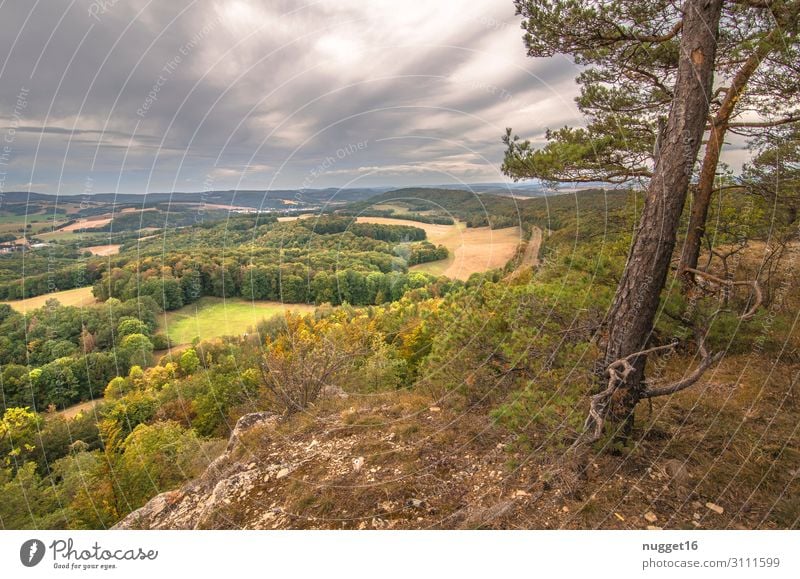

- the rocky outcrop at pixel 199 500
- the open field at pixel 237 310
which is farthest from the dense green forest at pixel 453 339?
the rocky outcrop at pixel 199 500

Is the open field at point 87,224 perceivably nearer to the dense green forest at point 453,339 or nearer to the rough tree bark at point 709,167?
the dense green forest at point 453,339

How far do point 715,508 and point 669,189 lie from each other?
11.3ft

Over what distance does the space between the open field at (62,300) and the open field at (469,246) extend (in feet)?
69.6

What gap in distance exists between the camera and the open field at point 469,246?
8836mm

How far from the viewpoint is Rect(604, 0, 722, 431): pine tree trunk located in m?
3.64

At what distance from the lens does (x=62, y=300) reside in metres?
25.6

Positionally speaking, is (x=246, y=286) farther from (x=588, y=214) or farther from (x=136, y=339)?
(x=136, y=339)

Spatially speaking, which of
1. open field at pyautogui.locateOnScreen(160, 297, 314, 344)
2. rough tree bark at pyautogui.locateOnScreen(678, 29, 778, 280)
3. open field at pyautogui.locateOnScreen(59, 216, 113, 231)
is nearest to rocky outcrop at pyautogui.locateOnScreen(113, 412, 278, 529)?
open field at pyautogui.locateOnScreen(160, 297, 314, 344)

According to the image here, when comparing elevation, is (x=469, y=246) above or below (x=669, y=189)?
below

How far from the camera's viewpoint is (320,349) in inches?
375

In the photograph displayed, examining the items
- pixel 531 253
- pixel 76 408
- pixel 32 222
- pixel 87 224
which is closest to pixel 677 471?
pixel 531 253

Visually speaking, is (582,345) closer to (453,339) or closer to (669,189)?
(669,189)

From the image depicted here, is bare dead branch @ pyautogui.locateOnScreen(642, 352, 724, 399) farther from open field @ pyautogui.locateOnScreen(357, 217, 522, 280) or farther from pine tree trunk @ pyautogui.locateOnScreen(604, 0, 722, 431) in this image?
open field @ pyautogui.locateOnScreen(357, 217, 522, 280)
